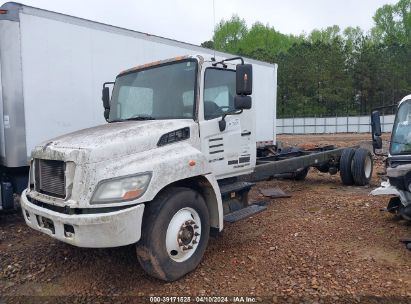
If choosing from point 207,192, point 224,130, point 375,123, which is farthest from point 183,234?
point 375,123

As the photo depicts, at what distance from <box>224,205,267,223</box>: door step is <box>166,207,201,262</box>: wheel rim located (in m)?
0.70

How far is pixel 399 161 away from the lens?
5.74 meters

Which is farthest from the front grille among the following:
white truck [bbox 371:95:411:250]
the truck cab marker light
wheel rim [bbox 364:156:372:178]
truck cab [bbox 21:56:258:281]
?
wheel rim [bbox 364:156:372:178]

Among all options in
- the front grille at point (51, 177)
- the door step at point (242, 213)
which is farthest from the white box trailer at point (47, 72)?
the door step at point (242, 213)

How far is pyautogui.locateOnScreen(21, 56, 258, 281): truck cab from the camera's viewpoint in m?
3.68

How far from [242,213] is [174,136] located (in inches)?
62.8

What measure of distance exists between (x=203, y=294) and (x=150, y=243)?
791mm

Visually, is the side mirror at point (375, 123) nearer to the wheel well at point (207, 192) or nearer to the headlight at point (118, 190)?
the wheel well at point (207, 192)

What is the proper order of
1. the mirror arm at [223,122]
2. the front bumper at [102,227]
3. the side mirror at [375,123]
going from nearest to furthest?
the front bumper at [102,227]
the mirror arm at [223,122]
the side mirror at [375,123]

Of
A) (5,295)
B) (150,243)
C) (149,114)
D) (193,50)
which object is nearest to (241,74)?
(149,114)

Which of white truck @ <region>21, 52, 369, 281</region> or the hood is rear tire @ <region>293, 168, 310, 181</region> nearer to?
white truck @ <region>21, 52, 369, 281</region>

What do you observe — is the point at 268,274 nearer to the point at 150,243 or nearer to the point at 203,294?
the point at 203,294

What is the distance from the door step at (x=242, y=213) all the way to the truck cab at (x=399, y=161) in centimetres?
198

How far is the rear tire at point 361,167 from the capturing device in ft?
30.2
